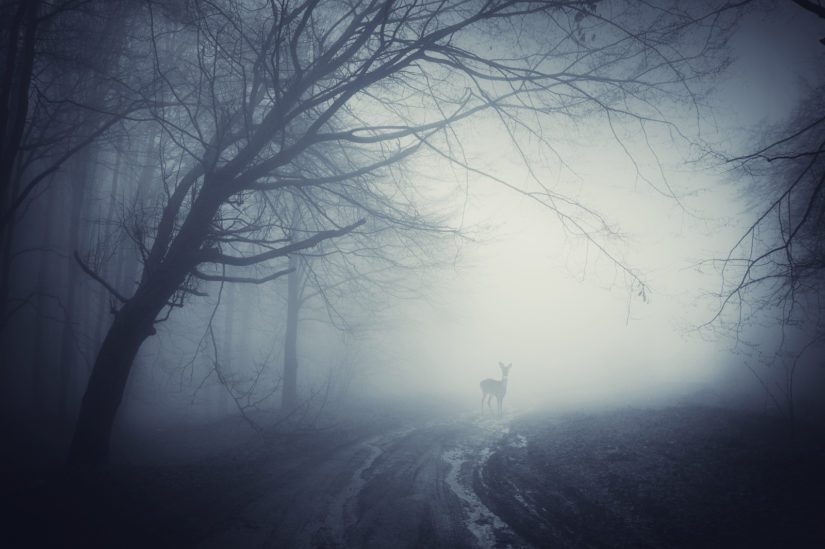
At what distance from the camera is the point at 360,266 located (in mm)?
10875

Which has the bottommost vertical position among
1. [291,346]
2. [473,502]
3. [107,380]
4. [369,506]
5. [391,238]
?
[473,502]

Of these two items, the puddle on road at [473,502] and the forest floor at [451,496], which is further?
the puddle on road at [473,502]

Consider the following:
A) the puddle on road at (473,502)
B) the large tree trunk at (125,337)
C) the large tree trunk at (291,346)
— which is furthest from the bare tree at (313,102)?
the large tree trunk at (291,346)

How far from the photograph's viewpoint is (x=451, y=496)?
6.12 meters

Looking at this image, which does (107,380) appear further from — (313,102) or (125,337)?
(313,102)

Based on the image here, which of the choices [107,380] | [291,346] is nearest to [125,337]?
[107,380]

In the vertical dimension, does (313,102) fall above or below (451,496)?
above

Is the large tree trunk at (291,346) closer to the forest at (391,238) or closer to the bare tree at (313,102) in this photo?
the forest at (391,238)

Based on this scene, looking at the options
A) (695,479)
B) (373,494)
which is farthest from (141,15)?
(695,479)

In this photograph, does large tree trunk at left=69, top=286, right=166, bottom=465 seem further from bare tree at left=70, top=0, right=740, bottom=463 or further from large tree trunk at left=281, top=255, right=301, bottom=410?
large tree trunk at left=281, top=255, right=301, bottom=410

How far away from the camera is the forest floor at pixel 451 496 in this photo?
4.33 m

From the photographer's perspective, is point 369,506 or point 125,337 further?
point 369,506

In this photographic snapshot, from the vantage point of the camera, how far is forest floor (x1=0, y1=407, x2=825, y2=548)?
4328 millimetres

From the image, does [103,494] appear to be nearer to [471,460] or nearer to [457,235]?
[457,235]
